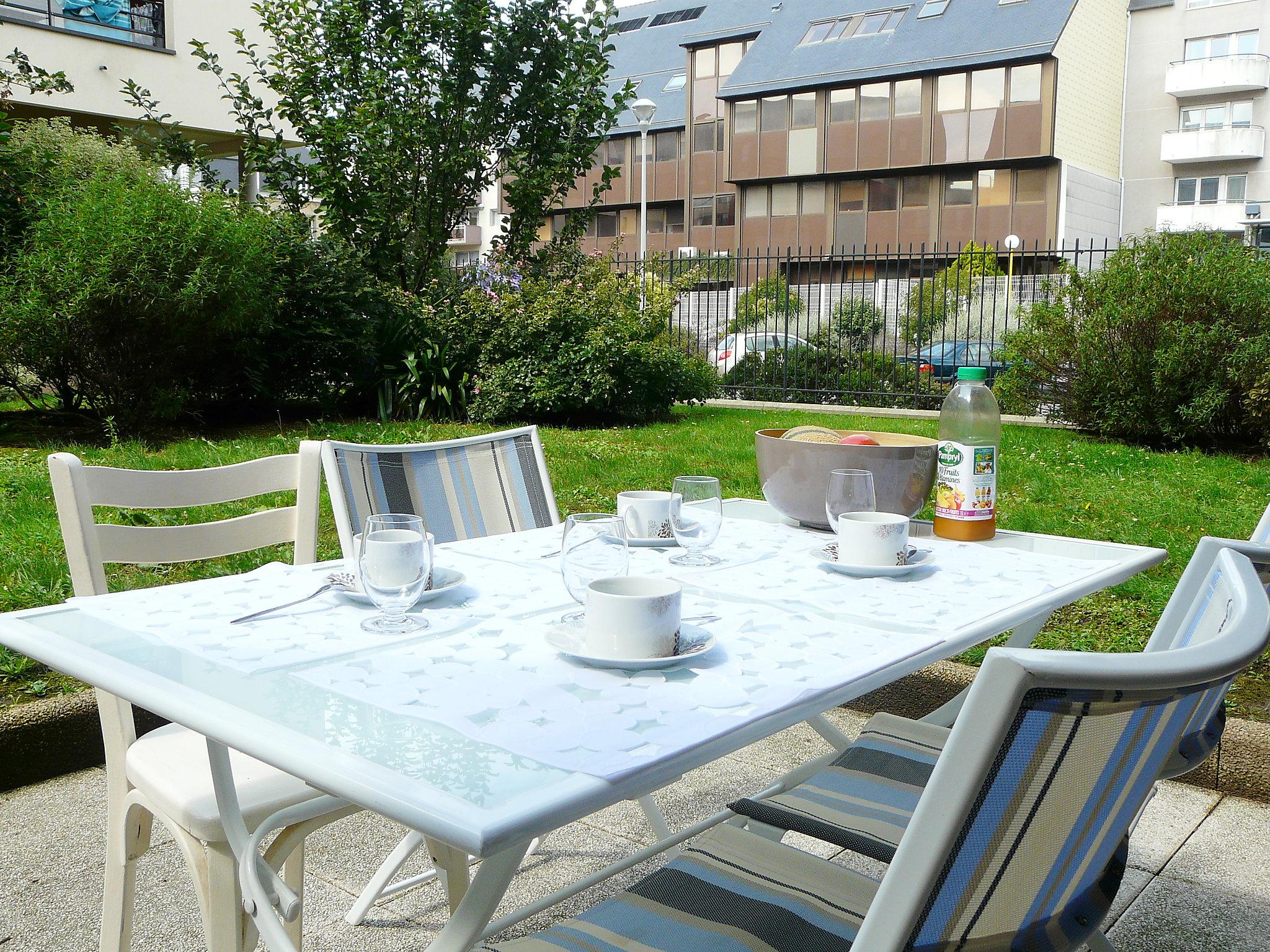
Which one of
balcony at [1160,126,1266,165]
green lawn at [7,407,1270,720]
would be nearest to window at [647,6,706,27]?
balcony at [1160,126,1266,165]

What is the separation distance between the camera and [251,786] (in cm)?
184

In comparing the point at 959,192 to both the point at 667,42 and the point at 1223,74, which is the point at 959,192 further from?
the point at 667,42

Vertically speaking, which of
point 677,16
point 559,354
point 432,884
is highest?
point 677,16

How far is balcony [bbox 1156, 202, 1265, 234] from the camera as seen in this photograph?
3150 centimetres

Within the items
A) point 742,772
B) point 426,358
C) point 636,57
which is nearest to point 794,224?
point 636,57

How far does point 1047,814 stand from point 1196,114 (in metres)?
36.9

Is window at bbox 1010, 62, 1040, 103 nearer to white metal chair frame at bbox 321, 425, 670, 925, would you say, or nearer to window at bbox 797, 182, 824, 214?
window at bbox 797, 182, 824, 214

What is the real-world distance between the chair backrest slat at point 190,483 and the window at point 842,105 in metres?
31.3

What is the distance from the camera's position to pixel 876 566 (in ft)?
6.41

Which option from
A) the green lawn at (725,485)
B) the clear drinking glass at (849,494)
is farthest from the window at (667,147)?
the clear drinking glass at (849,494)

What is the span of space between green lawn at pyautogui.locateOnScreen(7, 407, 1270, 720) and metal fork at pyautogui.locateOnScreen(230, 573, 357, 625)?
196cm

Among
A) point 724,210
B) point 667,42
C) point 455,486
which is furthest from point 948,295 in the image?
point 667,42

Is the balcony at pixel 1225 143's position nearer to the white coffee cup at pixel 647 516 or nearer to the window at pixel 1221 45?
the window at pixel 1221 45

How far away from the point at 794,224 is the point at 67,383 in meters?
27.6
